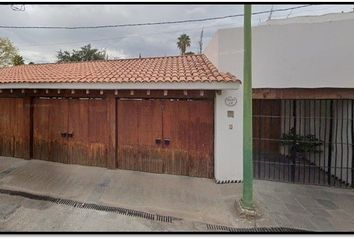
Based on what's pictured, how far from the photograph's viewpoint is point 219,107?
7020mm

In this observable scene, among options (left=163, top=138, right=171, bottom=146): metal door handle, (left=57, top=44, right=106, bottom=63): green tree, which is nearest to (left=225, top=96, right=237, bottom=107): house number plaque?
(left=163, top=138, right=171, bottom=146): metal door handle

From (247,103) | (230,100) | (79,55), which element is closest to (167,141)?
(230,100)

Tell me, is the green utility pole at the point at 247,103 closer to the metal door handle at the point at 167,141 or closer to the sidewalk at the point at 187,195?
the sidewalk at the point at 187,195

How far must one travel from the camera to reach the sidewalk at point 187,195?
521cm

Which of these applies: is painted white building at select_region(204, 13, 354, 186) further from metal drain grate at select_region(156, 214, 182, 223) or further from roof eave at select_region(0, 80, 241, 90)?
metal drain grate at select_region(156, 214, 182, 223)

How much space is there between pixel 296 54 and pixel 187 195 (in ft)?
14.8

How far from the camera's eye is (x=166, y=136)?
7.59 meters

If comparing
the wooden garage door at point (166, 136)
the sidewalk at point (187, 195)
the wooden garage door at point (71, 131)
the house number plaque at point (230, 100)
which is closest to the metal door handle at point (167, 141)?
the wooden garage door at point (166, 136)

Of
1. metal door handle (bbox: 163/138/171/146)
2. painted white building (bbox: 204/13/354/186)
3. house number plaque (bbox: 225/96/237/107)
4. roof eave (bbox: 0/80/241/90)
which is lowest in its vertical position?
metal door handle (bbox: 163/138/171/146)

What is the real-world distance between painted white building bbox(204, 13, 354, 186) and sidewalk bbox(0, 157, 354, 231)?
3.61ft

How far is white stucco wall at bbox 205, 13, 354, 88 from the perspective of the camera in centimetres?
689

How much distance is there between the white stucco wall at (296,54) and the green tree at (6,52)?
1429 inches

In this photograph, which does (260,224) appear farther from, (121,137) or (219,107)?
(121,137)

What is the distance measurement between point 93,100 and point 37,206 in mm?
3482
